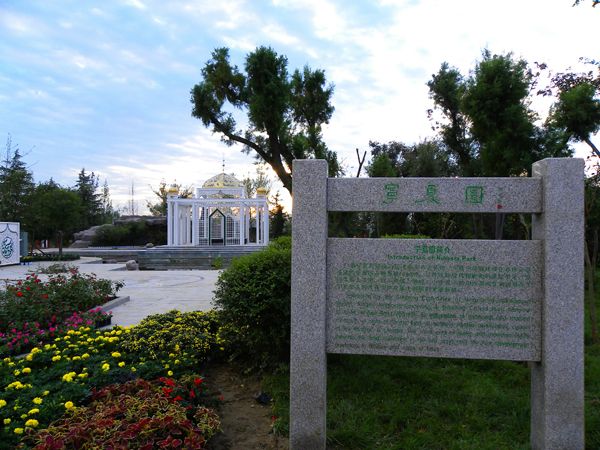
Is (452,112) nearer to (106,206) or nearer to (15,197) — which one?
(15,197)

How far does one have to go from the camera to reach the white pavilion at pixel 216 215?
22.5 m

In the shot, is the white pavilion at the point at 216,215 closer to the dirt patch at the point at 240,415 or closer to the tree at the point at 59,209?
the tree at the point at 59,209

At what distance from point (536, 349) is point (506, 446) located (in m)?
0.81

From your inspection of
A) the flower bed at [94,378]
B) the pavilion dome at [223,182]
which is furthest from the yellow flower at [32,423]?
the pavilion dome at [223,182]

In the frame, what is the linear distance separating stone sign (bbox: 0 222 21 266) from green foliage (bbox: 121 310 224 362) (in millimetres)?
15028

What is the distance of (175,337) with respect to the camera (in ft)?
14.9

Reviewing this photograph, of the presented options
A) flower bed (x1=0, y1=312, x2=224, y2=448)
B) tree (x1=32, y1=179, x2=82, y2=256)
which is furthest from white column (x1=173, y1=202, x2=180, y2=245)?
flower bed (x1=0, y1=312, x2=224, y2=448)

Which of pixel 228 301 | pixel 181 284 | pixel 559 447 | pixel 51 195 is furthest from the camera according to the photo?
pixel 51 195

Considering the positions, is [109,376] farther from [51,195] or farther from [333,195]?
[51,195]

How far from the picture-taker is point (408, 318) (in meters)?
3.02

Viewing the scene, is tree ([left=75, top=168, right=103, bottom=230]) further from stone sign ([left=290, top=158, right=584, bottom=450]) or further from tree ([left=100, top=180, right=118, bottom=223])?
stone sign ([left=290, top=158, right=584, bottom=450])

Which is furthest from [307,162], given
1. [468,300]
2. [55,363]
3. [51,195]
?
[51,195]

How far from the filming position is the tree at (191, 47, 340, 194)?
19344 mm

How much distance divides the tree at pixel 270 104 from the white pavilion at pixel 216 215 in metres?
2.61
